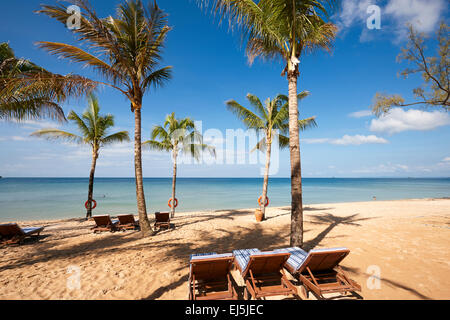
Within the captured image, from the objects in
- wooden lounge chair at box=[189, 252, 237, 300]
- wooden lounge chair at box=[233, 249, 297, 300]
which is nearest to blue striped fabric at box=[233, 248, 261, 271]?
wooden lounge chair at box=[233, 249, 297, 300]

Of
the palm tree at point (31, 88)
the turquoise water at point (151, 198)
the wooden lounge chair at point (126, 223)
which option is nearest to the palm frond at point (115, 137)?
the palm tree at point (31, 88)

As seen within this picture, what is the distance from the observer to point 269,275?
141 inches

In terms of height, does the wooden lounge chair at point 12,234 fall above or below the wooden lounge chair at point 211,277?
below

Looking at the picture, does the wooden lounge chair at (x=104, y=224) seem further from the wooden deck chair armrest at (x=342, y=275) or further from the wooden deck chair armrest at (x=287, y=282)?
the wooden deck chair armrest at (x=342, y=275)

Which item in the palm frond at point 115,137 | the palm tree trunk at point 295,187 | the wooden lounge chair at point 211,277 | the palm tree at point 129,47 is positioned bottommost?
the wooden lounge chair at point 211,277

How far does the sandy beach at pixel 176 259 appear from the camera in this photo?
352cm

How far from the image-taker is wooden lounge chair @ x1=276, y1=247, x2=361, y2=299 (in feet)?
10.3

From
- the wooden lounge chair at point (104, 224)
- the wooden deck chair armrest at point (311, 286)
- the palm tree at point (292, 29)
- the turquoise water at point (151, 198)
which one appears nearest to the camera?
the wooden deck chair armrest at point (311, 286)

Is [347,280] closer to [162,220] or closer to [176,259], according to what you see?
[176,259]

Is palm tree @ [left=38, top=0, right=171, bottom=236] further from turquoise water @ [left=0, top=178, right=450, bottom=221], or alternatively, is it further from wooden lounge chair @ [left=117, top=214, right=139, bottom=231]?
turquoise water @ [left=0, top=178, right=450, bottom=221]

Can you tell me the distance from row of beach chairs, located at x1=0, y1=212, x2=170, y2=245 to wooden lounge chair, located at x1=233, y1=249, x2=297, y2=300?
234 inches

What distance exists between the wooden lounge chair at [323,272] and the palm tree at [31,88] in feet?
26.7

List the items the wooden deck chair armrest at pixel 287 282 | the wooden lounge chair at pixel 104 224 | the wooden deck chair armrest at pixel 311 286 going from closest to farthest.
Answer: the wooden deck chair armrest at pixel 311 286 → the wooden deck chair armrest at pixel 287 282 → the wooden lounge chair at pixel 104 224
